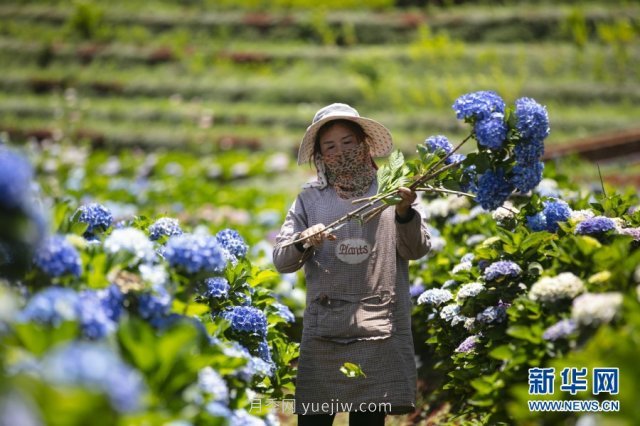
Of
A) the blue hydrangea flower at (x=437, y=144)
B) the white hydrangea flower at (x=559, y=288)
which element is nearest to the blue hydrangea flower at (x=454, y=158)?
the blue hydrangea flower at (x=437, y=144)

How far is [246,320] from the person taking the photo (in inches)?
113

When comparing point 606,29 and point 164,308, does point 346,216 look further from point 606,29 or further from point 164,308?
point 606,29

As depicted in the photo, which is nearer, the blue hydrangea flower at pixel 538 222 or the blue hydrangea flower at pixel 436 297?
the blue hydrangea flower at pixel 538 222

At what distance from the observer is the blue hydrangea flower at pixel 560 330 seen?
2.21m

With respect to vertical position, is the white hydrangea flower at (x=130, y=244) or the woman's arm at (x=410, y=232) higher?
the woman's arm at (x=410, y=232)

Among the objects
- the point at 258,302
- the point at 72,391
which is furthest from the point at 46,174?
the point at 72,391

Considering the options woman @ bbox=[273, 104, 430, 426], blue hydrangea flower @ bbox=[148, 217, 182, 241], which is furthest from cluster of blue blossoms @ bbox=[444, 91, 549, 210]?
blue hydrangea flower @ bbox=[148, 217, 182, 241]

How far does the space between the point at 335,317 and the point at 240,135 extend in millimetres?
12382

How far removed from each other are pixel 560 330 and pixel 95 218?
1692mm

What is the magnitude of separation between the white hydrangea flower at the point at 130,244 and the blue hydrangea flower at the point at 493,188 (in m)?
1.23

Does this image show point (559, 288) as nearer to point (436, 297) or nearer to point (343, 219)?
point (343, 219)

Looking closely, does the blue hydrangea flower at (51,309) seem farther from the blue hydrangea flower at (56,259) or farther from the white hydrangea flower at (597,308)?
the white hydrangea flower at (597,308)

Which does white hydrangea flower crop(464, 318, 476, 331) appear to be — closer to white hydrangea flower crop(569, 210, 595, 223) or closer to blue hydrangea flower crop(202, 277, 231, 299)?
white hydrangea flower crop(569, 210, 595, 223)

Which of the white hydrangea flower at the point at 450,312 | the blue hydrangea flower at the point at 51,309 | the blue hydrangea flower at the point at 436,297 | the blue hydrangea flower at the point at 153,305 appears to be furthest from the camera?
the blue hydrangea flower at the point at 436,297
